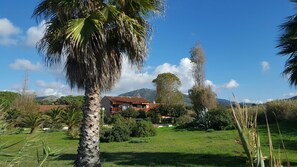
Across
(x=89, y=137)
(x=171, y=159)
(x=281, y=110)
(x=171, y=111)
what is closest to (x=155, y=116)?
(x=171, y=111)

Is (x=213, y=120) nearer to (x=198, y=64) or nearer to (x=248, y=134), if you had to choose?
(x=198, y=64)

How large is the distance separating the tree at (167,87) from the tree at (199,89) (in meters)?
34.2

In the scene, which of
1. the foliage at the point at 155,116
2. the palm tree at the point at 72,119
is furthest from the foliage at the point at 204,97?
the palm tree at the point at 72,119

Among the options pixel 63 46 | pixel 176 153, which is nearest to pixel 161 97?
pixel 176 153

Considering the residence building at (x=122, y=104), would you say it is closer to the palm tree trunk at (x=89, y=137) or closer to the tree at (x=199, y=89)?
the tree at (x=199, y=89)

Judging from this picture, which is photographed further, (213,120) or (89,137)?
(213,120)

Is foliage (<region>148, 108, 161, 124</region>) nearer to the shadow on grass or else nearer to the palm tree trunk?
the shadow on grass

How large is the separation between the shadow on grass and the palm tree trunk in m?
4.23

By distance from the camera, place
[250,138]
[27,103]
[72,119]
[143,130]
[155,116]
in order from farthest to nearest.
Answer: [155,116] → [27,103] → [72,119] → [143,130] → [250,138]

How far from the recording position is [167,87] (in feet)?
305

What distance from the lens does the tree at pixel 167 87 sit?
91.8 m

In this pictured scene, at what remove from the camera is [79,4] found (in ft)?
37.0

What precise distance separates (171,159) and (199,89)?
3754 centimetres

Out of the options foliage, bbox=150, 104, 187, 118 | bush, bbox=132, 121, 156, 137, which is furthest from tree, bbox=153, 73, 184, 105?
bush, bbox=132, 121, 156, 137
